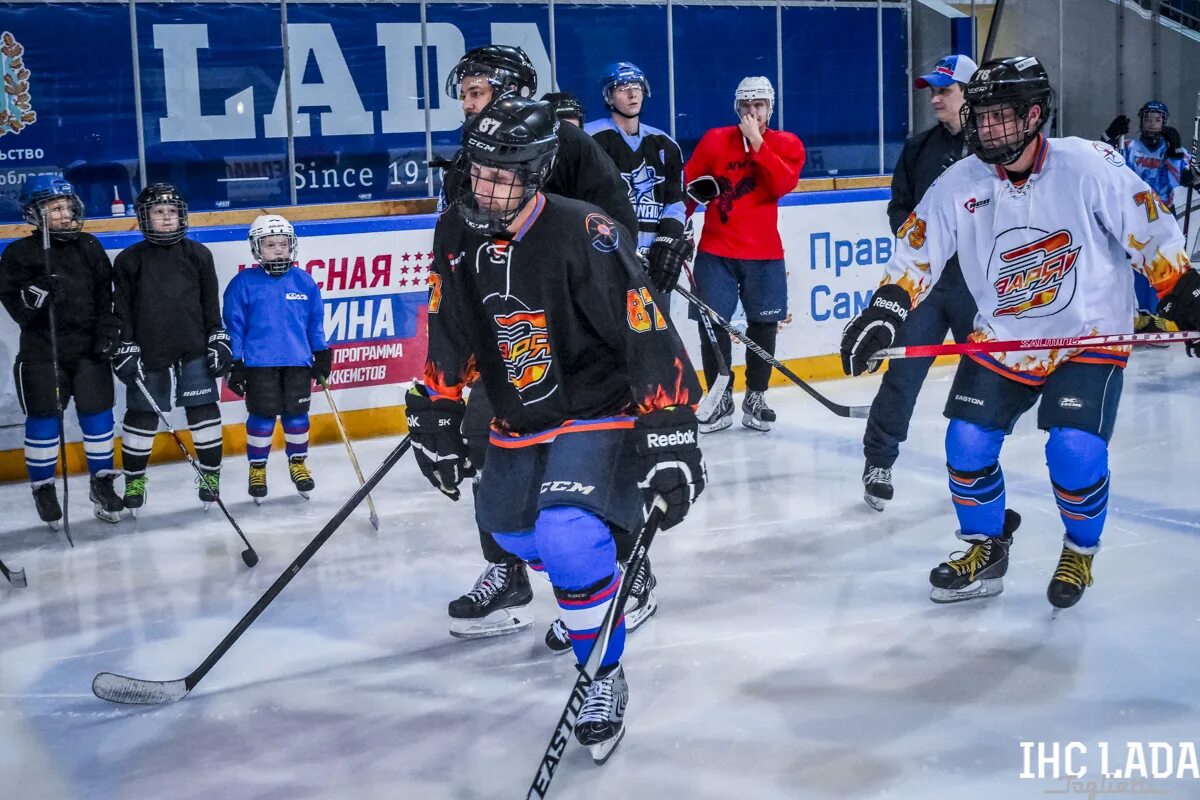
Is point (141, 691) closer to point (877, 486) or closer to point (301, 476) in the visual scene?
point (301, 476)

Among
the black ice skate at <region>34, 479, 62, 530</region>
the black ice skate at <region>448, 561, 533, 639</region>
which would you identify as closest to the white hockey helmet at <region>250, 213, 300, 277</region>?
the black ice skate at <region>34, 479, 62, 530</region>

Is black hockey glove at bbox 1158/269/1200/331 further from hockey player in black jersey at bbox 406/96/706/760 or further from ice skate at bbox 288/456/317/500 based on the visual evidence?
A: ice skate at bbox 288/456/317/500

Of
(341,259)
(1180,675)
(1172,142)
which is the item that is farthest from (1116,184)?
(1172,142)

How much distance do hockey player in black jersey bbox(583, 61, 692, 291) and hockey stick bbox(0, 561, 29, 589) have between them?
234cm

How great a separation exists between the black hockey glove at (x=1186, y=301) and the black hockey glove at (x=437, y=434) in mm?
1595

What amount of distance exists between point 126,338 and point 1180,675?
3.41 m

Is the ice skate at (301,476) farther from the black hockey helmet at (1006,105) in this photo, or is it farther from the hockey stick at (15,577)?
the black hockey helmet at (1006,105)

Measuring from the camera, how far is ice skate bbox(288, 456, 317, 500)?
499 centimetres

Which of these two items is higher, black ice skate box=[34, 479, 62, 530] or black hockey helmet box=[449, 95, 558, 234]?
black hockey helmet box=[449, 95, 558, 234]

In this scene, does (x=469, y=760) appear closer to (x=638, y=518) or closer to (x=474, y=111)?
(x=638, y=518)

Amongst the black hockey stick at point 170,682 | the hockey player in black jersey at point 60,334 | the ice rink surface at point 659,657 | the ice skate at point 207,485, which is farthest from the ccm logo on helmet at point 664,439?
the hockey player in black jersey at point 60,334

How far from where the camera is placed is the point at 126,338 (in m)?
4.75

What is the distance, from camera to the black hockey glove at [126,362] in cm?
469

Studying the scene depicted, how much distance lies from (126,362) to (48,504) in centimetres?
54
